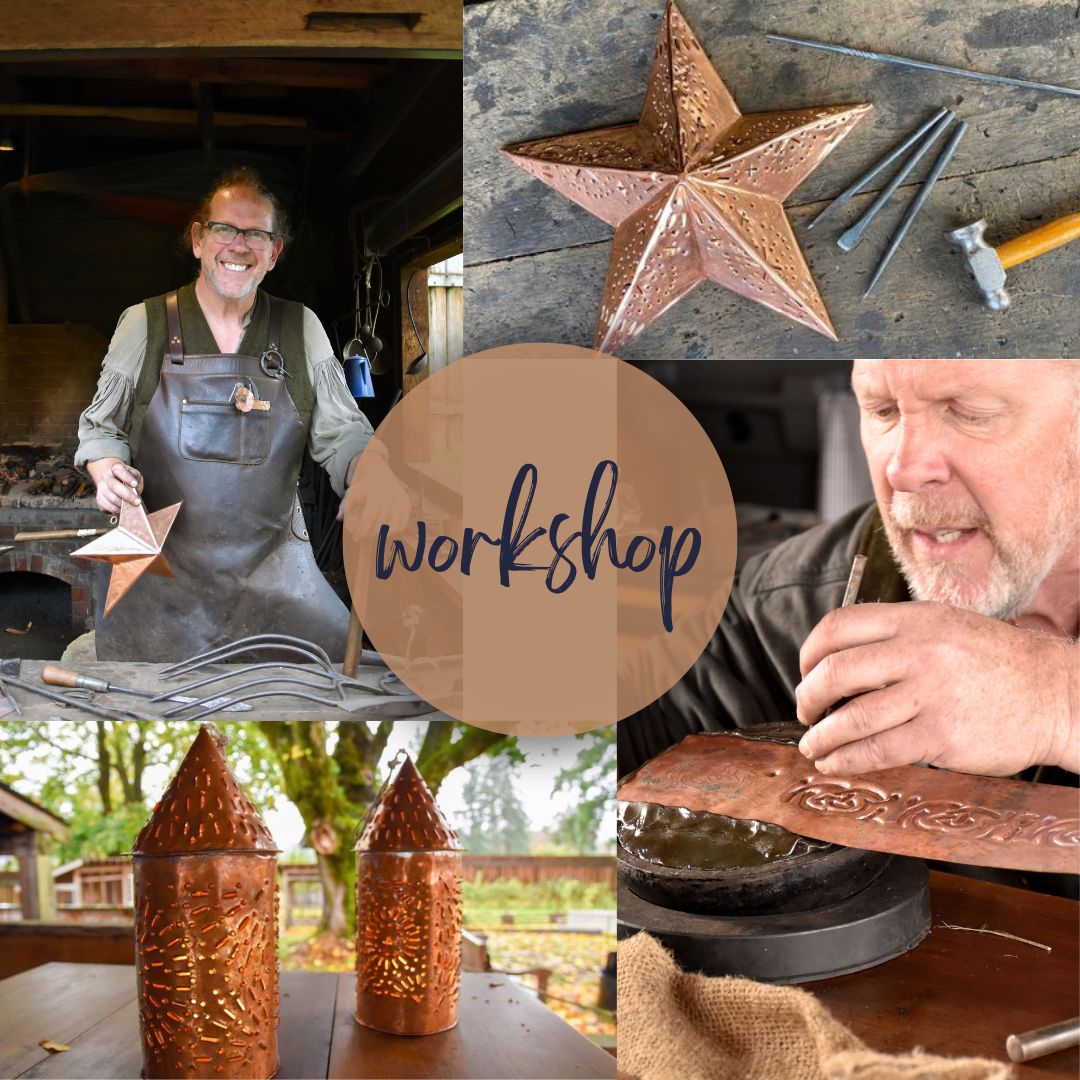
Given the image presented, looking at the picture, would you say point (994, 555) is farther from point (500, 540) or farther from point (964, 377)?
point (500, 540)

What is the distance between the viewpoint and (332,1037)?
5.71 feet

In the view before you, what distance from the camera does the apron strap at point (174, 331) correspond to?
1.70m

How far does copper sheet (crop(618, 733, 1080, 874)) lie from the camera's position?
1.50 m

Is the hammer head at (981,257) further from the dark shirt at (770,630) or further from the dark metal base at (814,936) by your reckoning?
the dark metal base at (814,936)

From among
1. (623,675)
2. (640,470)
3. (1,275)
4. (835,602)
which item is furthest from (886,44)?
(1,275)

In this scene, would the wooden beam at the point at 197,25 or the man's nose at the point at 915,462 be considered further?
the wooden beam at the point at 197,25

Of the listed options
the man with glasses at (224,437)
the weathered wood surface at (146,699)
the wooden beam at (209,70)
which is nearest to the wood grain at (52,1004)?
the weathered wood surface at (146,699)

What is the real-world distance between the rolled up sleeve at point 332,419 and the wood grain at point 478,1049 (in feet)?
2.83

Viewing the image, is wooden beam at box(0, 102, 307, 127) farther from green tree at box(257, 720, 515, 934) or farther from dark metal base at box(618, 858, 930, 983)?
dark metal base at box(618, 858, 930, 983)

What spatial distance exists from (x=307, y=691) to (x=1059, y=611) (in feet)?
3.75

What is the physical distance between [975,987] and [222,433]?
1349 millimetres

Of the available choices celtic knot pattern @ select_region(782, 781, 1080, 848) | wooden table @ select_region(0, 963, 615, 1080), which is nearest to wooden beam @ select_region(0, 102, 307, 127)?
celtic knot pattern @ select_region(782, 781, 1080, 848)

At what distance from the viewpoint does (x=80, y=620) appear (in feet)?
5.66

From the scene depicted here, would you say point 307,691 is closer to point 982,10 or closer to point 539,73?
point 539,73
